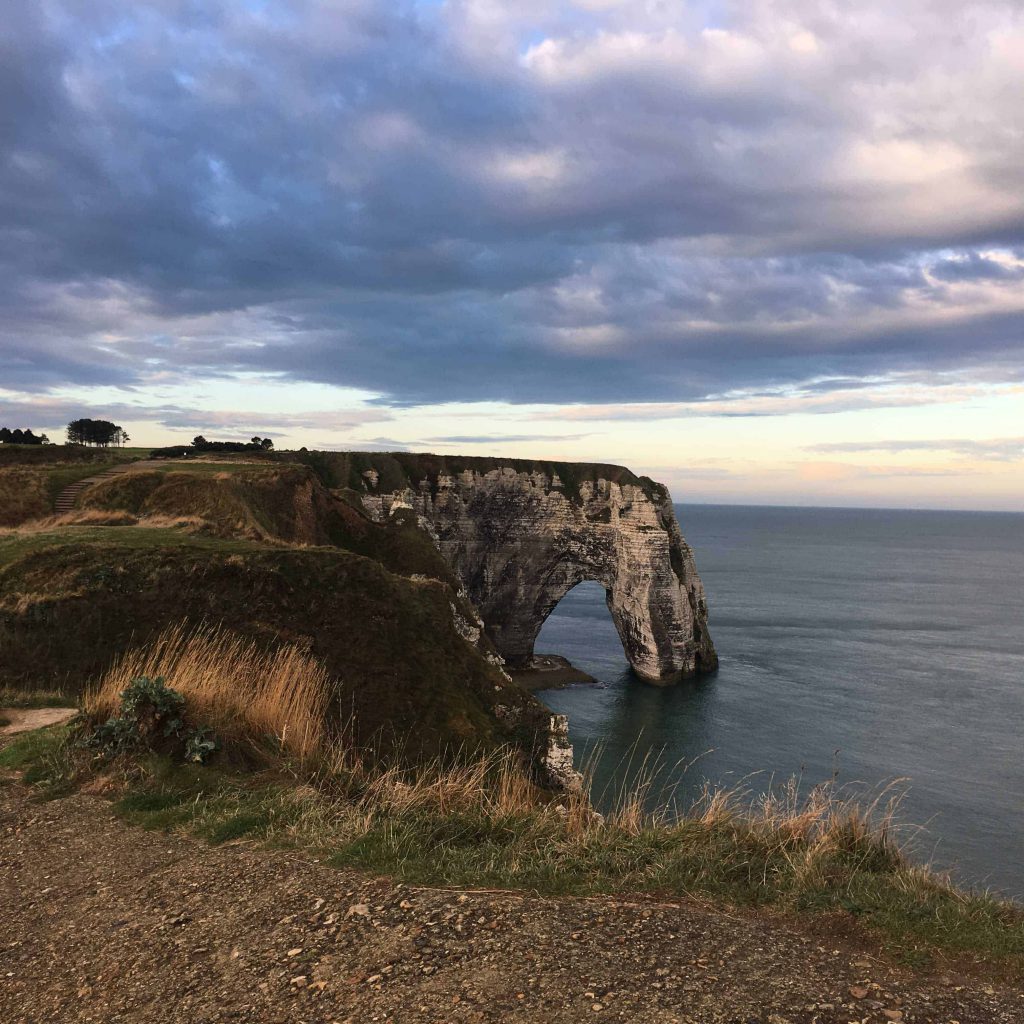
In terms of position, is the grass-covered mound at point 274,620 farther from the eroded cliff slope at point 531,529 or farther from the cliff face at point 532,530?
the eroded cliff slope at point 531,529

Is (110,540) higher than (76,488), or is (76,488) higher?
(76,488)

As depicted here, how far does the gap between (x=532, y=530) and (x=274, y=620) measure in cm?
5531

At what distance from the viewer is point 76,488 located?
4734 centimetres

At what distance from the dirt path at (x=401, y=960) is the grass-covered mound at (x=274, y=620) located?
15.5m

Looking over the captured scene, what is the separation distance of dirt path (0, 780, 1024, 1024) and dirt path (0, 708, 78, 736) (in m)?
6.94

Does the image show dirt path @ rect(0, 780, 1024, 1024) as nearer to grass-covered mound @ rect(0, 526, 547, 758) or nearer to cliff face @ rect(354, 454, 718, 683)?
grass-covered mound @ rect(0, 526, 547, 758)

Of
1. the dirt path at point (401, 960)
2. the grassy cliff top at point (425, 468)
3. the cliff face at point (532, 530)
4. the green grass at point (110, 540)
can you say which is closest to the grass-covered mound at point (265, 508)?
the green grass at point (110, 540)

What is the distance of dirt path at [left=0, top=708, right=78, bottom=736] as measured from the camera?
531 inches

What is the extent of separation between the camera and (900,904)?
6.77 m

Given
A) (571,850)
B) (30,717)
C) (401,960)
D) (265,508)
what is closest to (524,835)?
(571,850)

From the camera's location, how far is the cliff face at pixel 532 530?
7806cm

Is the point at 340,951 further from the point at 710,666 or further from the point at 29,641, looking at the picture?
the point at 710,666

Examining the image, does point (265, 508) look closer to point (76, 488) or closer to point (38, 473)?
point (76, 488)

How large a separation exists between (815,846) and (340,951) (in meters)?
5.41
